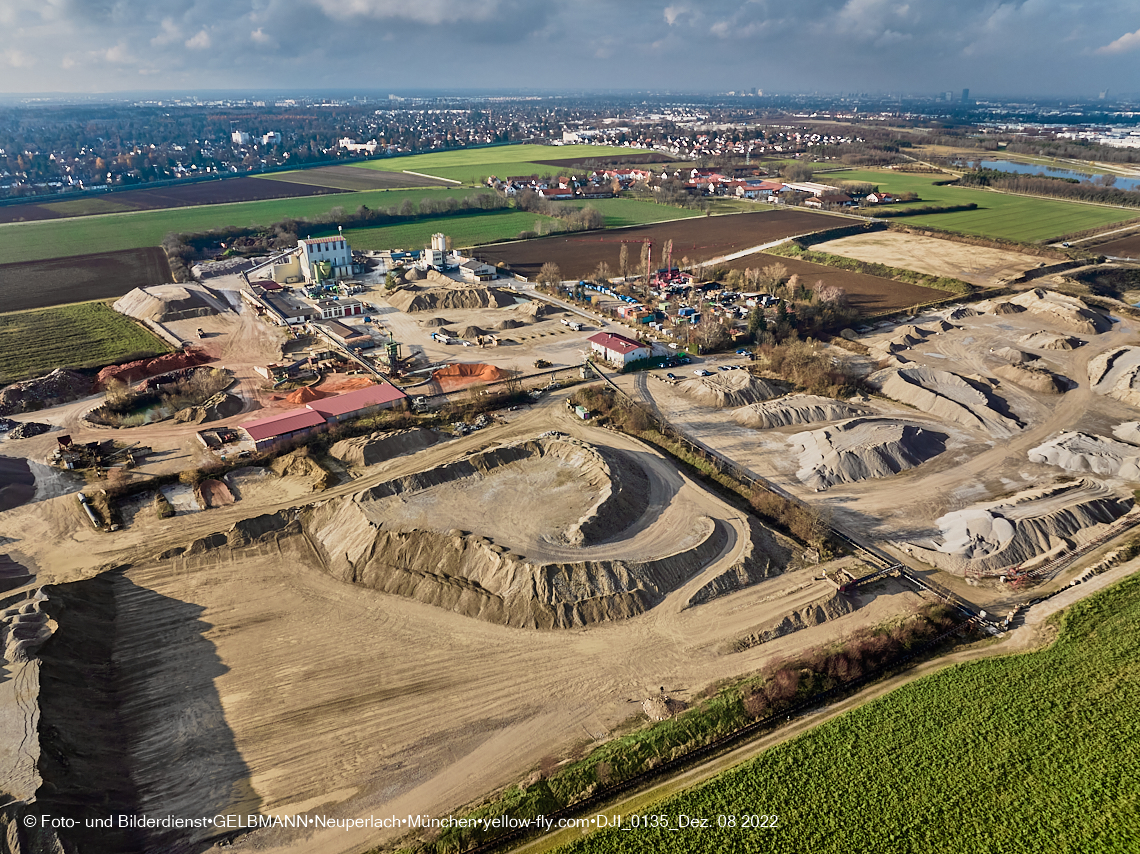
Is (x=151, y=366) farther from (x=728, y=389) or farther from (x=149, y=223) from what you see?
(x=149, y=223)

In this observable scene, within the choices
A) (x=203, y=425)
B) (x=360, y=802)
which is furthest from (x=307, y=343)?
(x=360, y=802)

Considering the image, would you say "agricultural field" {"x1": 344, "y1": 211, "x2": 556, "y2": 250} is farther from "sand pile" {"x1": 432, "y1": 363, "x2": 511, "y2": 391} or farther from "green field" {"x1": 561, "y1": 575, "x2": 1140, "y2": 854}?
"green field" {"x1": 561, "y1": 575, "x2": 1140, "y2": 854}

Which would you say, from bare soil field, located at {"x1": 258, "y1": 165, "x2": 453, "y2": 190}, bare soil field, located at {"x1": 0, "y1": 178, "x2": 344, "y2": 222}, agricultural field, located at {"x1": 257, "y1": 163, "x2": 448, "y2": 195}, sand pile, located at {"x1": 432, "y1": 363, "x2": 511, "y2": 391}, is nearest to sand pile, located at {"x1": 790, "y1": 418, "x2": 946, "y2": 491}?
sand pile, located at {"x1": 432, "y1": 363, "x2": 511, "y2": 391}

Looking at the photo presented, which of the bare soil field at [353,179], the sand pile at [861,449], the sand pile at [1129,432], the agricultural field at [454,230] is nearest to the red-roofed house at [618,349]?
the sand pile at [861,449]

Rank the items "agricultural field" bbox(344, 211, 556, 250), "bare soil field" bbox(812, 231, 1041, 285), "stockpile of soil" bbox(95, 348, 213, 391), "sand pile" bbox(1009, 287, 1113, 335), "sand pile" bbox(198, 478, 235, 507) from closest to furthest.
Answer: "sand pile" bbox(198, 478, 235, 507), "stockpile of soil" bbox(95, 348, 213, 391), "sand pile" bbox(1009, 287, 1113, 335), "bare soil field" bbox(812, 231, 1041, 285), "agricultural field" bbox(344, 211, 556, 250)

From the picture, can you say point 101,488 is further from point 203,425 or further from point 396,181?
point 396,181

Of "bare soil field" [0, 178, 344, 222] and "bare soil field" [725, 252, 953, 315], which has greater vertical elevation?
"bare soil field" [0, 178, 344, 222]

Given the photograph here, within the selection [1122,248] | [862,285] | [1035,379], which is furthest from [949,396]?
[1122,248]
